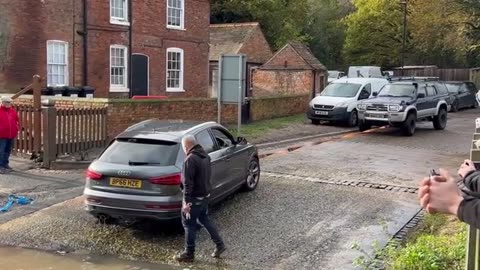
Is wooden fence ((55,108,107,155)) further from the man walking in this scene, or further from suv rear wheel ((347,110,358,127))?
suv rear wheel ((347,110,358,127))

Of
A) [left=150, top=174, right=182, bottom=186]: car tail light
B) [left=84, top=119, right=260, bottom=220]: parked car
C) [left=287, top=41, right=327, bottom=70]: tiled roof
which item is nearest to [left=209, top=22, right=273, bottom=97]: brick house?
[left=287, top=41, right=327, bottom=70]: tiled roof

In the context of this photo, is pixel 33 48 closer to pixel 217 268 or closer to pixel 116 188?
pixel 116 188

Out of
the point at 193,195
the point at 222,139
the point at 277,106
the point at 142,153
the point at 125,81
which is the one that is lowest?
the point at 193,195

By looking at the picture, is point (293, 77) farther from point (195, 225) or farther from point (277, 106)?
point (195, 225)

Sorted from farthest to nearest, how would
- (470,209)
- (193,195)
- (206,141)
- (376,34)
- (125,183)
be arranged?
1. (376,34)
2. (206,141)
3. (125,183)
4. (193,195)
5. (470,209)

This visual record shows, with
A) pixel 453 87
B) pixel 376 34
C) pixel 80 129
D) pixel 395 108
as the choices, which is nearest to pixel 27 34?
pixel 80 129

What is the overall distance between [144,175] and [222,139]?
209 cm

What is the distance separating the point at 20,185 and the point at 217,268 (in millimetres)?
5924

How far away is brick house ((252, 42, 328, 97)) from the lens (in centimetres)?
2884

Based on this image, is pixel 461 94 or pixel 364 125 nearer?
pixel 364 125

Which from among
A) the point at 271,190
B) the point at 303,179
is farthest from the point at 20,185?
the point at 303,179

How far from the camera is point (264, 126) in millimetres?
21156

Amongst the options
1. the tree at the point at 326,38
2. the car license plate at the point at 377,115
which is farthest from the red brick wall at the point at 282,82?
the tree at the point at 326,38

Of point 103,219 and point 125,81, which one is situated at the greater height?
point 125,81
